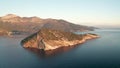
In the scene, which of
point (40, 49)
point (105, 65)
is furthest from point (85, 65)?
point (40, 49)

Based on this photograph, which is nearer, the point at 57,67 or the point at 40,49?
the point at 57,67

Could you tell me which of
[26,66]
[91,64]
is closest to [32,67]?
[26,66]

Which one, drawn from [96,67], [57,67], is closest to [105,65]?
[96,67]

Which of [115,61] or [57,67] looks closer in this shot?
[57,67]

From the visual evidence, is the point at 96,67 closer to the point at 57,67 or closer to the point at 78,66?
the point at 78,66

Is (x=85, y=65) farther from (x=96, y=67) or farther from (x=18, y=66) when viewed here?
(x=18, y=66)

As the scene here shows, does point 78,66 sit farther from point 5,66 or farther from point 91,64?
point 5,66

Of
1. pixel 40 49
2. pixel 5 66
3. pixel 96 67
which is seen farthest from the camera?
pixel 40 49

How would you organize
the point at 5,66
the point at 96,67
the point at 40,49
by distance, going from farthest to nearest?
the point at 40,49 < the point at 5,66 < the point at 96,67
